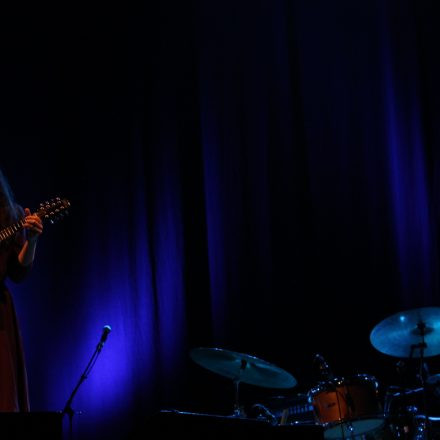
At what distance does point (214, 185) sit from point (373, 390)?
1753mm

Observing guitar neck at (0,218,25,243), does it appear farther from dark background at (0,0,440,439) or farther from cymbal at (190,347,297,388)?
dark background at (0,0,440,439)

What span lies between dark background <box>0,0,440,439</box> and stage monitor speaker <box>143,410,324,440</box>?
243 centimetres

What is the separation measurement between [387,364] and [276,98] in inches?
72.8

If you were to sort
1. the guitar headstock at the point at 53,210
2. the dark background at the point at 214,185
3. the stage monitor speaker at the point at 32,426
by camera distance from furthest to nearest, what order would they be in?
the dark background at the point at 214,185
the guitar headstock at the point at 53,210
the stage monitor speaker at the point at 32,426

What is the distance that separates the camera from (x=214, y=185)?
4824 millimetres

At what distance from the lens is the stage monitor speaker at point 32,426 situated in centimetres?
195

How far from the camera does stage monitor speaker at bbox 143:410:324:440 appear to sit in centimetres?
202

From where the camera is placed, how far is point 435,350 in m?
3.68

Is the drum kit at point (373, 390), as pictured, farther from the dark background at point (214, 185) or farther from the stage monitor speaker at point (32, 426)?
the stage monitor speaker at point (32, 426)

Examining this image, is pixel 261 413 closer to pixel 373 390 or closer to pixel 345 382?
pixel 345 382

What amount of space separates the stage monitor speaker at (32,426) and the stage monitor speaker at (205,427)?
0.84ft

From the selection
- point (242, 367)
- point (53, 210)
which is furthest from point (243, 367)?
point (53, 210)

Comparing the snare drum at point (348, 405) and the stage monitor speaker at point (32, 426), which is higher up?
the stage monitor speaker at point (32, 426)

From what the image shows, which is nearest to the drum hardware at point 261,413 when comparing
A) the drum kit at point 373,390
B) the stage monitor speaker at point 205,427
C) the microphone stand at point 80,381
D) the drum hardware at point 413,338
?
the drum kit at point 373,390
